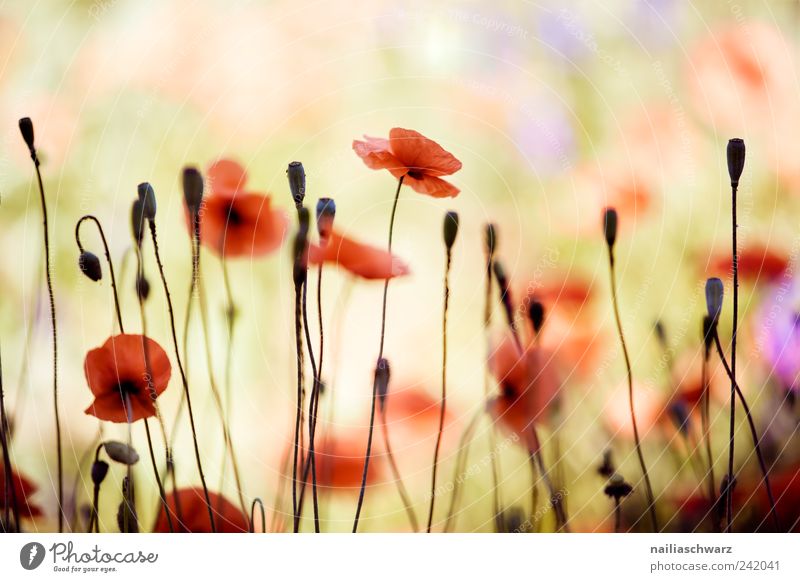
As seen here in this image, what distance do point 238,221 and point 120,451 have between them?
6.6 inches

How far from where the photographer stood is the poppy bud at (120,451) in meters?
0.46

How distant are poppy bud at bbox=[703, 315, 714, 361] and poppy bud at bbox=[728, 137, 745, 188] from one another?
9 centimetres

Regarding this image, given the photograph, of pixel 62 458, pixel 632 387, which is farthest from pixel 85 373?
pixel 632 387

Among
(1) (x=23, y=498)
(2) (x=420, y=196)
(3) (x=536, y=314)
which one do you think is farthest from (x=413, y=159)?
(1) (x=23, y=498)

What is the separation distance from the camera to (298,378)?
461 millimetres

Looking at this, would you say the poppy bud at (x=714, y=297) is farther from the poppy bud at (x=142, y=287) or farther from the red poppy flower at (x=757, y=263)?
the poppy bud at (x=142, y=287)

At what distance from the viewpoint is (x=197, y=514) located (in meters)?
0.46

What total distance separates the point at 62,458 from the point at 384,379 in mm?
216

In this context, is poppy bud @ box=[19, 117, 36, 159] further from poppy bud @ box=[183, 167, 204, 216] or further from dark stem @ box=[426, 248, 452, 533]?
dark stem @ box=[426, 248, 452, 533]

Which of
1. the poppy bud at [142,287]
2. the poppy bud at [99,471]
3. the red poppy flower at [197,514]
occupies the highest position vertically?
the poppy bud at [142,287]

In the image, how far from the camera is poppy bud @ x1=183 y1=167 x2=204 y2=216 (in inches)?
18.0

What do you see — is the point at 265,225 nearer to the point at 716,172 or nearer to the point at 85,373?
the point at 85,373
